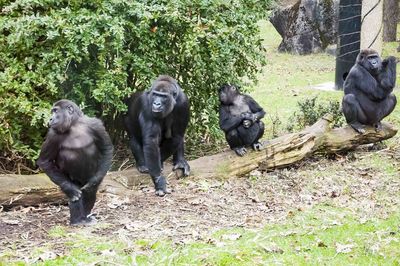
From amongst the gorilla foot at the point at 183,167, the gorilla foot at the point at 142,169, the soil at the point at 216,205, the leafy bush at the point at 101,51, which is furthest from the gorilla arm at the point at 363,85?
the gorilla foot at the point at 142,169

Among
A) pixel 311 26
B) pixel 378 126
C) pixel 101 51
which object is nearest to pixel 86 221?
pixel 101 51

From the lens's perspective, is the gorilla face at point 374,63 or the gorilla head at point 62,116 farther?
the gorilla face at point 374,63

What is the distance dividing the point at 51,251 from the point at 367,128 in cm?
532

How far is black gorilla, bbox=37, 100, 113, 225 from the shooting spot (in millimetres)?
5711

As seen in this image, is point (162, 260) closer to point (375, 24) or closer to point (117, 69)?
point (117, 69)

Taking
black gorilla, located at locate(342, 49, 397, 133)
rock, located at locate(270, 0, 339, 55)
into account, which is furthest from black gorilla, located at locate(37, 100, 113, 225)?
rock, located at locate(270, 0, 339, 55)

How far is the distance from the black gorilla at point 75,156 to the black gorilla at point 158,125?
111 cm

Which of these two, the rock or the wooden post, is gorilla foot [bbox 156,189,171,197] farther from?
the rock

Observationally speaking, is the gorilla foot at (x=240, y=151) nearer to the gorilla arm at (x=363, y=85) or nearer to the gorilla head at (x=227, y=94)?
the gorilla head at (x=227, y=94)

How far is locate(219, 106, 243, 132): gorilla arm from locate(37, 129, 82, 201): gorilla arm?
109 inches

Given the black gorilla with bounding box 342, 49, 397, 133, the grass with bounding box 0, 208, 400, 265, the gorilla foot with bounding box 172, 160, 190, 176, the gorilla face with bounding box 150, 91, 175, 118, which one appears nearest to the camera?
the grass with bounding box 0, 208, 400, 265

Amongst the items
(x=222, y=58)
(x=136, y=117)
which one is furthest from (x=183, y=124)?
(x=222, y=58)

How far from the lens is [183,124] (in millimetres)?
7418

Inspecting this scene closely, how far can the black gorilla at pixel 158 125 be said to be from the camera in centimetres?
696
